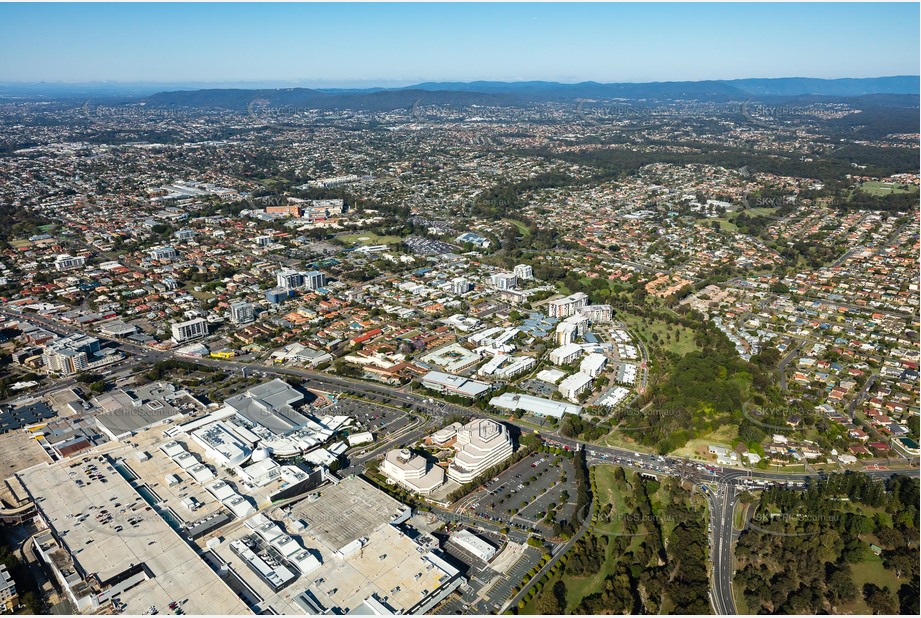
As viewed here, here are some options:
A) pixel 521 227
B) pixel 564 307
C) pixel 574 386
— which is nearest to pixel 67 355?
pixel 574 386

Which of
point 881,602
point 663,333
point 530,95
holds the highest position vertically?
point 530,95

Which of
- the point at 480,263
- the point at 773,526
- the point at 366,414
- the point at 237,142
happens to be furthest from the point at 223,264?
the point at 237,142

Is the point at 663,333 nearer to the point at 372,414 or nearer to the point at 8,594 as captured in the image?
the point at 372,414

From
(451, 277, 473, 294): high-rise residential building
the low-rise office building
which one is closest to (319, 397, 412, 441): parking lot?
the low-rise office building

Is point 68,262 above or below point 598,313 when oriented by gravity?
above

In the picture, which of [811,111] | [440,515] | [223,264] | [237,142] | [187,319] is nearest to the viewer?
[440,515]

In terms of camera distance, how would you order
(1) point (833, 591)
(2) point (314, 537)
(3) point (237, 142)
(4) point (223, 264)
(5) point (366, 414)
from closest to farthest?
(1) point (833, 591) → (2) point (314, 537) → (5) point (366, 414) → (4) point (223, 264) → (3) point (237, 142)

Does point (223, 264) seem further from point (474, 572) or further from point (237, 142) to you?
point (237, 142)

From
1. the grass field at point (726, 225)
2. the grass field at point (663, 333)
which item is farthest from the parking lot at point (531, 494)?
the grass field at point (726, 225)

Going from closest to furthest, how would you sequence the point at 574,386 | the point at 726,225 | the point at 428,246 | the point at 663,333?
the point at 574,386
the point at 663,333
the point at 428,246
the point at 726,225
